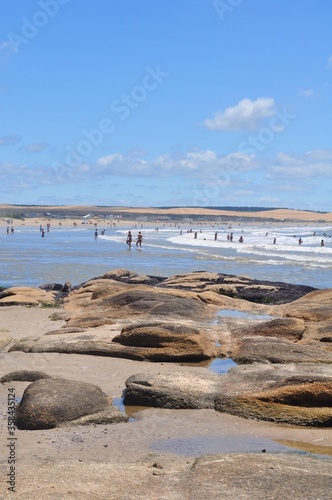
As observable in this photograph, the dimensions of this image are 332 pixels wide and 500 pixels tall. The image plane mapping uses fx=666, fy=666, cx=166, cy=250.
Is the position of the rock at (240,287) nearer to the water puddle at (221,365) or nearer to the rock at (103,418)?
the water puddle at (221,365)

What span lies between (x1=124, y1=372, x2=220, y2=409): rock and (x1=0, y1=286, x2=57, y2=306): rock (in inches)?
510

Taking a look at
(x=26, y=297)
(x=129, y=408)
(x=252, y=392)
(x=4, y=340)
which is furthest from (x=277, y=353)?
(x=26, y=297)

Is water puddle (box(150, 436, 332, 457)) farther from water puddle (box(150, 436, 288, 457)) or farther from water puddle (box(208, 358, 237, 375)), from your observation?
water puddle (box(208, 358, 237, 375))

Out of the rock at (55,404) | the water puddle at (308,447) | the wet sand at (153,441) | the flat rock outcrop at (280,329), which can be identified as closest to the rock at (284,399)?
the wet sand at (153,441)

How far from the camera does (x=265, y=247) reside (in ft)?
238

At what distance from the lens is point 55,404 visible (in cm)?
932

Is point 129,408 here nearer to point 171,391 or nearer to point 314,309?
point 171,391

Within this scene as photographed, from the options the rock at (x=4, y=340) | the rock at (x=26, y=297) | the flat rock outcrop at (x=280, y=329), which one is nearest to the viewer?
the rock at (x=4, y=340)

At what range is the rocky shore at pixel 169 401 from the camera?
22.1 feet

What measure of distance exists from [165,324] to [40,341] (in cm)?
283

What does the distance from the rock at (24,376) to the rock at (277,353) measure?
409 centimetres

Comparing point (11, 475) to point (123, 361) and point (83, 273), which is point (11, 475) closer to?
point (123, 361)

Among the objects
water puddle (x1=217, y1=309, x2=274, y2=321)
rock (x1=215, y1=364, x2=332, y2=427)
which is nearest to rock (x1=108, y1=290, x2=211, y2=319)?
water puddle (x1=217, y1=309, x2=274, y2=321)

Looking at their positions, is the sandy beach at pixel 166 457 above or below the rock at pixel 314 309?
below
